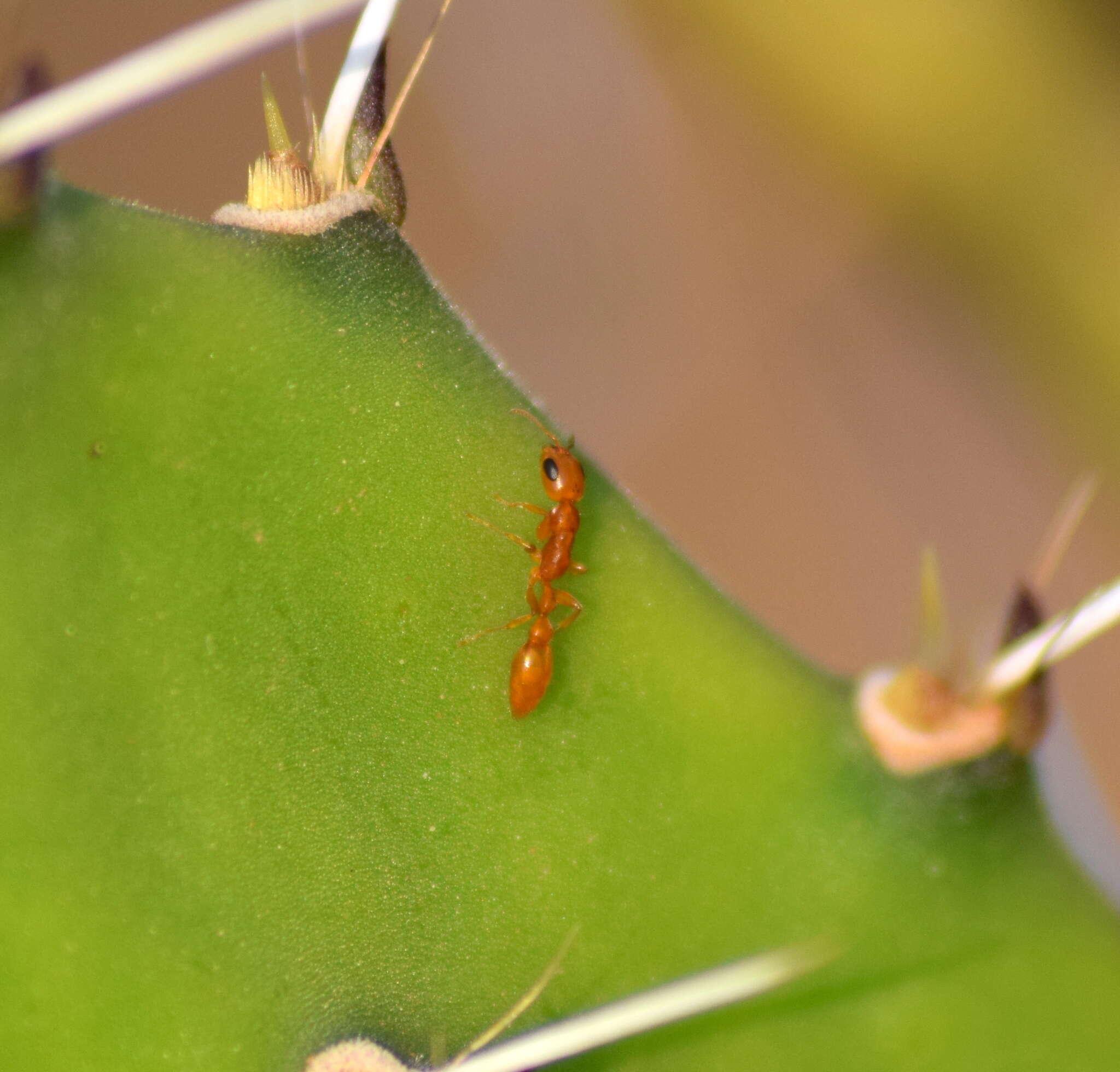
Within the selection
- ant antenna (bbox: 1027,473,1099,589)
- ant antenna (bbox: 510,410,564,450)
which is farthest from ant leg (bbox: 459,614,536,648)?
ant antenna (bbox: 1027,473,1099,589)

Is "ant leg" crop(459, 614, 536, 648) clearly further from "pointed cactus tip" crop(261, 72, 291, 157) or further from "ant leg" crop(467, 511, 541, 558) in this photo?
"pointed cactus tip" crop(261, 72, 291, 157)

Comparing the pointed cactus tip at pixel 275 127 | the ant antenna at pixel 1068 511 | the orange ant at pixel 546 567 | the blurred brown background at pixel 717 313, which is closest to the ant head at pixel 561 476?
the orange ant at pixel 546 567

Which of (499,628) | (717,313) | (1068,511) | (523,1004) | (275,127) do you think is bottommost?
(1068,511)

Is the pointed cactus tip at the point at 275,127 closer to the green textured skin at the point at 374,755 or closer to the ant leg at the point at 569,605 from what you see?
the green textured skin at the point at 374,755

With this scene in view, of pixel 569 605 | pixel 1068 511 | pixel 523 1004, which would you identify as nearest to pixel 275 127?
pixel 569 605

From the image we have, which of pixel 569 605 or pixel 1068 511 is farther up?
pixel 569 605

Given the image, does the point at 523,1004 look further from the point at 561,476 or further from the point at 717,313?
the point at 717,313
